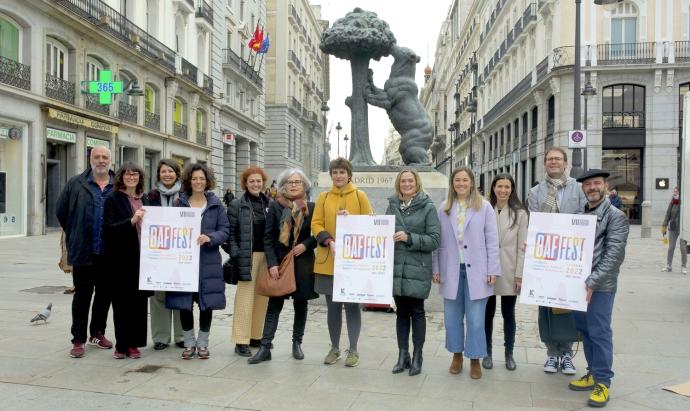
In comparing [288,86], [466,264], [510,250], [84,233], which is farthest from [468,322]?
[288,86]

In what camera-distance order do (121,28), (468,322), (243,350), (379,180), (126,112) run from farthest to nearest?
(126,112) < (121,28) < (379,180) < (243,350) < (468,322)

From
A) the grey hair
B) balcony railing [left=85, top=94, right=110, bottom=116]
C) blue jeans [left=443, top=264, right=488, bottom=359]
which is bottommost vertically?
blue jeans [left=443, top=264, right=488, bottom=359]

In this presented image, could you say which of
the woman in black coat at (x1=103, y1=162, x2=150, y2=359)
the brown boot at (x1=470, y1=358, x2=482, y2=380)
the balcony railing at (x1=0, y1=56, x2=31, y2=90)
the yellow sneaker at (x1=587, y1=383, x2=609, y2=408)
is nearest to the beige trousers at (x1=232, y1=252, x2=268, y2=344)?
the woman in black coat at (x1=103, y1=162, x2=150, y2=359)

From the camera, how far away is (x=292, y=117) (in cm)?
5459

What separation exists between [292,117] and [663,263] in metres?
43.8

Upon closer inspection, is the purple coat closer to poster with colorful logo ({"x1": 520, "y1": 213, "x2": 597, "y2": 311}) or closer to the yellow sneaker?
poster with colorful logo ({"x1": 520, "y1": 213, "x2": 597, "y2": 311})

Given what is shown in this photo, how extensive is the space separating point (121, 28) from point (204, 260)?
21.7m

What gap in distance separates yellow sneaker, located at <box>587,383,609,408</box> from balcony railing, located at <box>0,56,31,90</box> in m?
18.4

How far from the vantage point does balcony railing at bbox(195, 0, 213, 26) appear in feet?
106

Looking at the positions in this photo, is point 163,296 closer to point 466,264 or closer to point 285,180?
point 285,180

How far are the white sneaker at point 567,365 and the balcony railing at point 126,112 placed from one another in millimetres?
22910

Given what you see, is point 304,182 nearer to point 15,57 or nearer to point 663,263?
point 663,263

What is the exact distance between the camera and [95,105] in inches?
886

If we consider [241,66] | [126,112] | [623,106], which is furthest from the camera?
[241,66]
